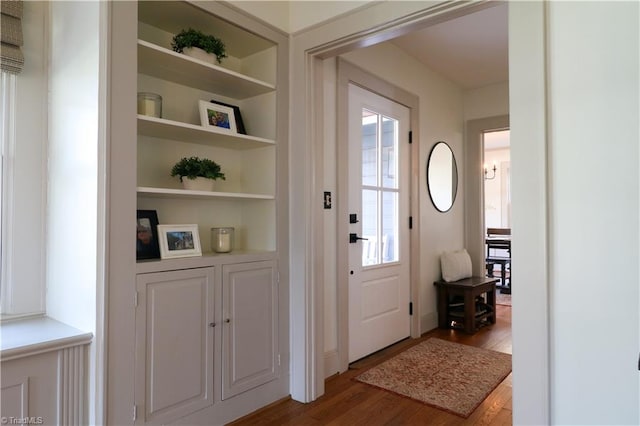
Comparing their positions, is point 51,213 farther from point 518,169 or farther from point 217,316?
point 518,169

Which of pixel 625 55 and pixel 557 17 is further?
pixel 557 17

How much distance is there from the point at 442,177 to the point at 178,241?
9.52 feet

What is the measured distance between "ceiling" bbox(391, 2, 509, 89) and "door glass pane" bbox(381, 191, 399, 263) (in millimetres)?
1275

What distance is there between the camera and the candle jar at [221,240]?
2248 millimetres

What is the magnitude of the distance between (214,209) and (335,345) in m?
1.26

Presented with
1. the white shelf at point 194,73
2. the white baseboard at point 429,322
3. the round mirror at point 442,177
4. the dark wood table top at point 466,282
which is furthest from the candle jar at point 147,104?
the dark wood table top at point 466,282

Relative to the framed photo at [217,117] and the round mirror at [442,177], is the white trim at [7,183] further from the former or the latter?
the round mirror at [442,177]

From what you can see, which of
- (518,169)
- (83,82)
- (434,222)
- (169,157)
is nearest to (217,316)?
(169,157)

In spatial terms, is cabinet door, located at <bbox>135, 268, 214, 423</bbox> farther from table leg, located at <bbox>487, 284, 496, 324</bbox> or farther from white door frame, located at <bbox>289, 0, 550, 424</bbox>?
table leg, located at <bbox>487, 284, 496, 324</bbox>

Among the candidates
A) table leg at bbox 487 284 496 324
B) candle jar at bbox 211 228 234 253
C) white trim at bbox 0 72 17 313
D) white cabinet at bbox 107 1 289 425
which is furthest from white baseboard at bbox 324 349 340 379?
table leg at bbox 487 284 496 324

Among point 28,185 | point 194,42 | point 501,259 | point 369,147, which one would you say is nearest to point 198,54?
point 194,42

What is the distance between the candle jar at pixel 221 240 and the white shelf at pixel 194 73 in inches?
32.9

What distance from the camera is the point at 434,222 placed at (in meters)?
3.96

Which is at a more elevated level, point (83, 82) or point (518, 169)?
point (83, 82)
